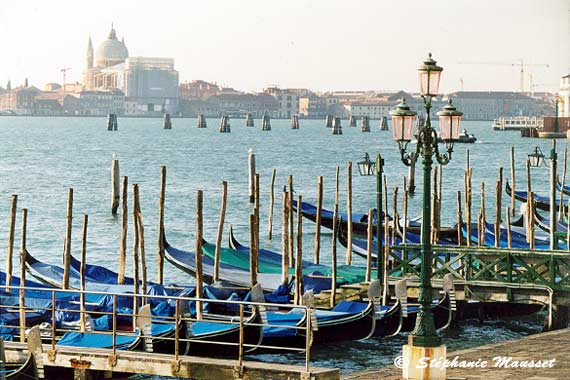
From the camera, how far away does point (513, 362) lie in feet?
32.3

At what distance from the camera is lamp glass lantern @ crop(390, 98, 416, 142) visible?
31.1ft

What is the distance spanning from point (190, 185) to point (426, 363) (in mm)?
30279

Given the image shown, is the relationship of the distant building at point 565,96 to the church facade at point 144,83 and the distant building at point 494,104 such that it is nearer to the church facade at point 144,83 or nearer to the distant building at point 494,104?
the distant building at point 494,104

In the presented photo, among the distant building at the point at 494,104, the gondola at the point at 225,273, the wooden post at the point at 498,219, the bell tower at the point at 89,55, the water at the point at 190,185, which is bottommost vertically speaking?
the water at the point at 190,185

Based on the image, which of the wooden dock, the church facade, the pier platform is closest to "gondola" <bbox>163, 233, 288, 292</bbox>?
the pier platform

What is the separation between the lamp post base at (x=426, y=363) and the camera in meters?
9.12

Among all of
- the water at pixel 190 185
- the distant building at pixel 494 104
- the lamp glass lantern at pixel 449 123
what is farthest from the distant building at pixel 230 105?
the lamp glass lantern at pixel 449 123

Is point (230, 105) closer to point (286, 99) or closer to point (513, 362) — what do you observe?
point (286, 99)

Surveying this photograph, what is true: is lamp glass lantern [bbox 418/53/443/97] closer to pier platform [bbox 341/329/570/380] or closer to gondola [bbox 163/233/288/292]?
pier platform [bbox 341/329/570/380]

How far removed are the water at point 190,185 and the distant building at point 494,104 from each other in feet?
Result: 301

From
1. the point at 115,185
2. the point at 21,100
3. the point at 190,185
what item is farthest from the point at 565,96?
the point at 21,100

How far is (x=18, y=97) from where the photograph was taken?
169 metres

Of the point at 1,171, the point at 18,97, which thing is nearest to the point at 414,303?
the point at 1,171

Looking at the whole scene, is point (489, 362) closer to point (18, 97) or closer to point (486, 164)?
point (486, 164)
